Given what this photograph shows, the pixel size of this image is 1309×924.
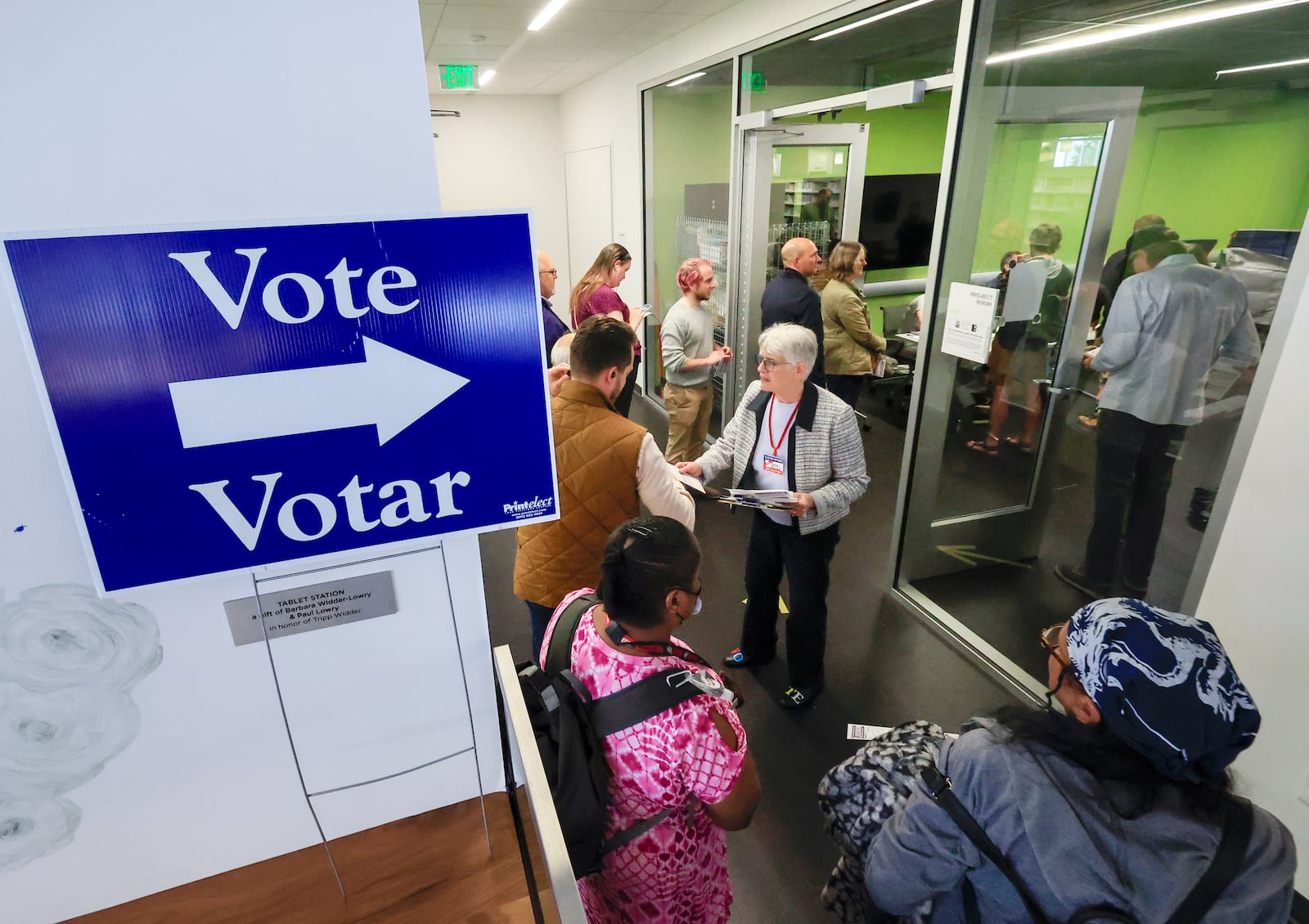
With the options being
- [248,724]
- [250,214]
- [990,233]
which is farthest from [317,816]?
[990,233]

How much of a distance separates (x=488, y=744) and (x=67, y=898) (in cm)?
75

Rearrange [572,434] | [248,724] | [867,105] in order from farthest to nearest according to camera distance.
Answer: [867,105]
[572,434]
[248,724]

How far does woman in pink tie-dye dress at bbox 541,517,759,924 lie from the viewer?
124cm

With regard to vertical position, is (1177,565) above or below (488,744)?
below

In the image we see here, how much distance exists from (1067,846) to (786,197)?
447 cm

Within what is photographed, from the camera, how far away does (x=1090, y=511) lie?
308 centimetres

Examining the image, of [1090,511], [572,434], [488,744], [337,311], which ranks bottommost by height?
[1090,511]

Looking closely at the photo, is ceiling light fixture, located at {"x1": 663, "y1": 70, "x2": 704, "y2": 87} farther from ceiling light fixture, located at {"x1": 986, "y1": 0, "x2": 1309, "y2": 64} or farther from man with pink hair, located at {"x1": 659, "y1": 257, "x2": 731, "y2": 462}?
ceiling light fixture, located at {"x1": 986, "y1": 0, "x2": 1309, "y2": 64}

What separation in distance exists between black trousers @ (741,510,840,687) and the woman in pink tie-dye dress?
4.25 ft

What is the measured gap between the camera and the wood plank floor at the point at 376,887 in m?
1.26

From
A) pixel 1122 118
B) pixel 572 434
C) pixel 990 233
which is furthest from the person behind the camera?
pixel 990 233

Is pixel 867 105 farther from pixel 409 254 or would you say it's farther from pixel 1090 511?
pixel 409 254

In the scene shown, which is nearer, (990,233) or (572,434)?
(572,434)

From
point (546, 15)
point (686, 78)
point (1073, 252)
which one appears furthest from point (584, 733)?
point (686, 78)
